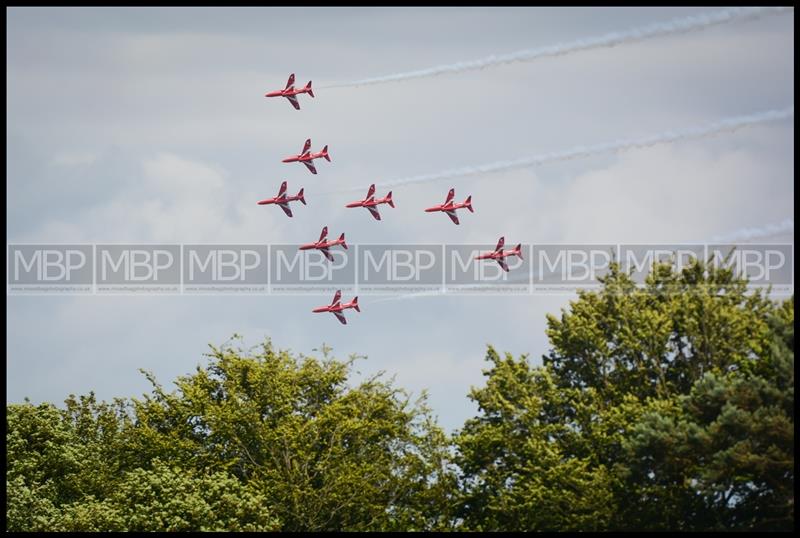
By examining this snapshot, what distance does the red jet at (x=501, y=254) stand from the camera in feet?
482

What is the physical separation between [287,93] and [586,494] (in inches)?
1982

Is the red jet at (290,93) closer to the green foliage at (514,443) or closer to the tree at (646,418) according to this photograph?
the green foliage at (514,443)

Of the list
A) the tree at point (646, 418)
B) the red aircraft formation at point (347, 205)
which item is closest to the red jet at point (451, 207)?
the red aircraft formation at point (347, 205)

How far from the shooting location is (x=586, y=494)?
119 meters

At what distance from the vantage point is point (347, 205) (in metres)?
153

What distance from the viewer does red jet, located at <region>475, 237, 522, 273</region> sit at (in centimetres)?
14688

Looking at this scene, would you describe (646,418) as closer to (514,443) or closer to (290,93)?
(514,443)

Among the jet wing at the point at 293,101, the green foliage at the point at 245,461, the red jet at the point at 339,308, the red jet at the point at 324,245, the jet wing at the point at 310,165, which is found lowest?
the green foliage at the point at 245,461

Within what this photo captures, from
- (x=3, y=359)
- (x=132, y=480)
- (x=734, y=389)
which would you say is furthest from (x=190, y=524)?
(x=734, y=389)

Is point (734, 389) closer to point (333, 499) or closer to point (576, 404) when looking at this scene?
point (576, 404)

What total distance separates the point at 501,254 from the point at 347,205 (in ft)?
45.1

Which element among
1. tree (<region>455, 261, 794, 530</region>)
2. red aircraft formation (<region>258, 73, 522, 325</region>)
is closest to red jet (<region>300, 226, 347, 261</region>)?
red aircraft formation (<region>258, 73, 522, 325</region>)

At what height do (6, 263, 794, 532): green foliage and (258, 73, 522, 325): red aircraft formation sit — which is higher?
(258, 73, 522, 325): red aircraft formation

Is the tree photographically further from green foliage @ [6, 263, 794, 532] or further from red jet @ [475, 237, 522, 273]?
red jet @ [475, 237, 522, 273]
